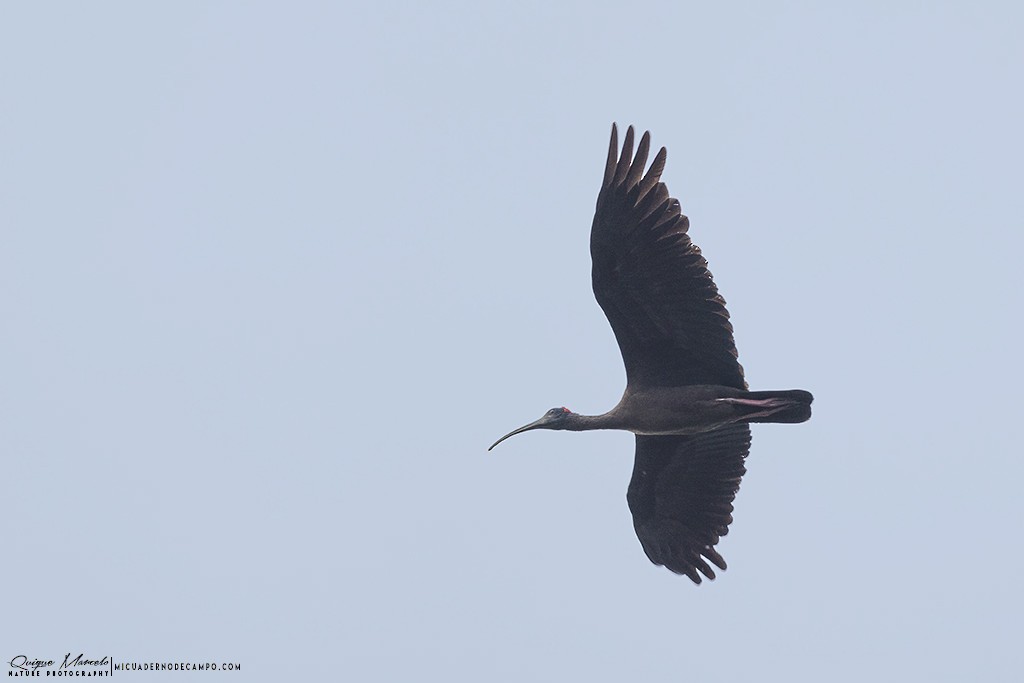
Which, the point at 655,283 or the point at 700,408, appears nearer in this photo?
the point at 655,283

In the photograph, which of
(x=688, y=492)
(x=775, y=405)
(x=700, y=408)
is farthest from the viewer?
(x=688, y=492)

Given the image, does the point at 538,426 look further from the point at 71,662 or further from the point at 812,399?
the point at 71,662

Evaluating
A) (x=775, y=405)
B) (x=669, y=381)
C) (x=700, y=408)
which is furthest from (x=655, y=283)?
(x=775, y=405)

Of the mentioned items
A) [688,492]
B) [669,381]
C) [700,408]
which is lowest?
[688,492]

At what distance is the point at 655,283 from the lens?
53.2 feet

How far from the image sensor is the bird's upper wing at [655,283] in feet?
52.3

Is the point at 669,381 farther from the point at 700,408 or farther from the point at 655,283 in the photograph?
the point at 655,283

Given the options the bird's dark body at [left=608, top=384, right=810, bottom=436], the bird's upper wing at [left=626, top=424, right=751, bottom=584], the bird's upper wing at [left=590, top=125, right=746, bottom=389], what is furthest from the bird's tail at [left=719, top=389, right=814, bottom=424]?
the bird's upper wing at [left=626, top=424, right=751, bottom=584]

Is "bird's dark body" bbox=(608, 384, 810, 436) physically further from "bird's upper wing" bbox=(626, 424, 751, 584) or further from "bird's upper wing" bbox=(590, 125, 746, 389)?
"bird's upper wing" bbox=(626, 424, 751, 584)

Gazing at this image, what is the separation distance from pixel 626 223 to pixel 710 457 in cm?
337


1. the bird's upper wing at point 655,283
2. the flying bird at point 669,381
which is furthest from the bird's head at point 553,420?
the bird's upper wing at point 655,283

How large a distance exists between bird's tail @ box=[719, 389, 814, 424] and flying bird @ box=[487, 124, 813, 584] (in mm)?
11

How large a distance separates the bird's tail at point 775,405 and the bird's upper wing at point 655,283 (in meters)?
0.32

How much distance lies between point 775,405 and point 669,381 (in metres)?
1.29
